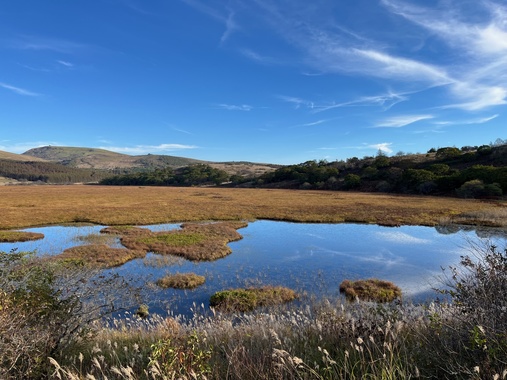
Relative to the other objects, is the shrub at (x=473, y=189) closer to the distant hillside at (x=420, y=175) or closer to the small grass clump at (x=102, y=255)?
the distant hillside at (x=420, y=175)

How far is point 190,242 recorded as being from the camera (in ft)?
95.9

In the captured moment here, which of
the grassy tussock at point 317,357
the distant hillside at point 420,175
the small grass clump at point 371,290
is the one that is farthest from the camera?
the distant hillside at point 420,175

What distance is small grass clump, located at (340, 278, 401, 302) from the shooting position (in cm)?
1611

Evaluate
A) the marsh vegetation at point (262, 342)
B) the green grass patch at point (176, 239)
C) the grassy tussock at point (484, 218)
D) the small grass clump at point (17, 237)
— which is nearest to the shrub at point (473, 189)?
the grassy tussock at point (484, 218)

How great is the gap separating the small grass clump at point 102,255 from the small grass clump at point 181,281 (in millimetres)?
6106

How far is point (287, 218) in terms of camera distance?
45.8m

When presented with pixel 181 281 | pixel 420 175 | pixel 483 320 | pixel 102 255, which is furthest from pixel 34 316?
pixel 420 175

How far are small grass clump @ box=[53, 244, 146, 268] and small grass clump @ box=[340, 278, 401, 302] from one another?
15966mm

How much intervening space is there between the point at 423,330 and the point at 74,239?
32.9 m

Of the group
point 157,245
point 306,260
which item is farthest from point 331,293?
point 157,245

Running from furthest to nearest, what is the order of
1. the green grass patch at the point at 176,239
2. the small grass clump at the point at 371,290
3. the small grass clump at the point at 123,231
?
the small grass clump at the point at 123,231 < the green grass patch at the point at 176,239 < the small grass clump at the point at 371,290

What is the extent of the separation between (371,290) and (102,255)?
19447 mm

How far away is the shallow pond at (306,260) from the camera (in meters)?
17.6

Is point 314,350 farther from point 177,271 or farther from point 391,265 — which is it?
point 391,265
